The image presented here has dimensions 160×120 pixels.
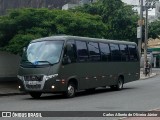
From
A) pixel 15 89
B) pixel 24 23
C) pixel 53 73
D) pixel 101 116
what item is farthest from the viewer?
pixel 24 23

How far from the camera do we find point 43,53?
20641mm

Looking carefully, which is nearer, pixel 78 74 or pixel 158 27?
pixel 78 74

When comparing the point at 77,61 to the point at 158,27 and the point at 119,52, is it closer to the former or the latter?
the point at 119,52

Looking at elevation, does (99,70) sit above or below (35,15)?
below

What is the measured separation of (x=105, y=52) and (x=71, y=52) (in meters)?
4.14

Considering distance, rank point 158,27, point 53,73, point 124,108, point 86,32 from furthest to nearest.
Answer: point 158,27
point 86,32
point 53,73
point 124,108

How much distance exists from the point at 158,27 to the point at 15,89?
3976cm

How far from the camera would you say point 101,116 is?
13453mm

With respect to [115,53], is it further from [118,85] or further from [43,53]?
[43,53]

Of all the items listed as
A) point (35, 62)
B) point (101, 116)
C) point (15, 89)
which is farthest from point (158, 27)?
point (101, 116)

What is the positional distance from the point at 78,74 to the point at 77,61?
66 centimetres

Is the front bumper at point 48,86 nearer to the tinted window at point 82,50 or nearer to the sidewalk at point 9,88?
the tinted window at point 82,50

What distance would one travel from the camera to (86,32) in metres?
29.9

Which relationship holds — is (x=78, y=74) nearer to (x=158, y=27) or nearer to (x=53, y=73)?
(x=53, y=73)
